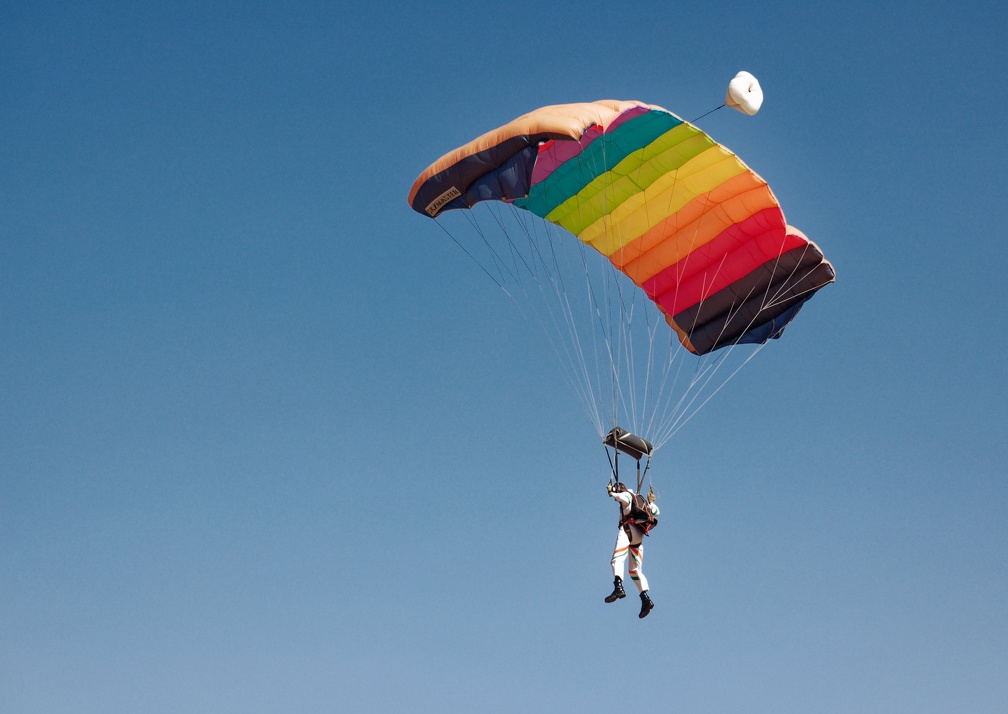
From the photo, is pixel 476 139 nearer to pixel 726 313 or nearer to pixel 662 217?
pixel 662 217

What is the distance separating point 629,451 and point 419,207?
152 inches

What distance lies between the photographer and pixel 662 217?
54.5ft

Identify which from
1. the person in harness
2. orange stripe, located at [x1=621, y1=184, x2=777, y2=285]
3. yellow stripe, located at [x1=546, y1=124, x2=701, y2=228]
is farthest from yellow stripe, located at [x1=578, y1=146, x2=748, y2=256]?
the person in harness

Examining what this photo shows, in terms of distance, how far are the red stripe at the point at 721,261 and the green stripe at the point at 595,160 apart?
5.64 ft

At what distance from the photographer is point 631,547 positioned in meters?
14.5

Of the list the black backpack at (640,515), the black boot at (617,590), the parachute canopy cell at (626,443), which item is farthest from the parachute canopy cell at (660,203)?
the black boot at (617,590)

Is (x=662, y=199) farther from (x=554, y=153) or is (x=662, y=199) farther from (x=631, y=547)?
(x=631, y=547)

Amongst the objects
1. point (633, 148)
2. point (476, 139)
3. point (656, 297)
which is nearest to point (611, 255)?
point (656, 297)

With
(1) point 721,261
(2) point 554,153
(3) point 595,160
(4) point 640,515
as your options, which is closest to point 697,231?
(1) point 721,261

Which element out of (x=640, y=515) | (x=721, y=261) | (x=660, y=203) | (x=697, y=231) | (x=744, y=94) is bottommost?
(x=640, y=515)

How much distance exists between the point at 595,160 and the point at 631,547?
487cm

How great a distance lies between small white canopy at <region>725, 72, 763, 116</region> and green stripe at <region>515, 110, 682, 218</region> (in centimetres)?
80

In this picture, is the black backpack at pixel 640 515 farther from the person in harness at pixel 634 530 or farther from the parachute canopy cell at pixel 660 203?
the parachute canopy cell at pixel 660 203

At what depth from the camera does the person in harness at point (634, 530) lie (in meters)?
14.3
